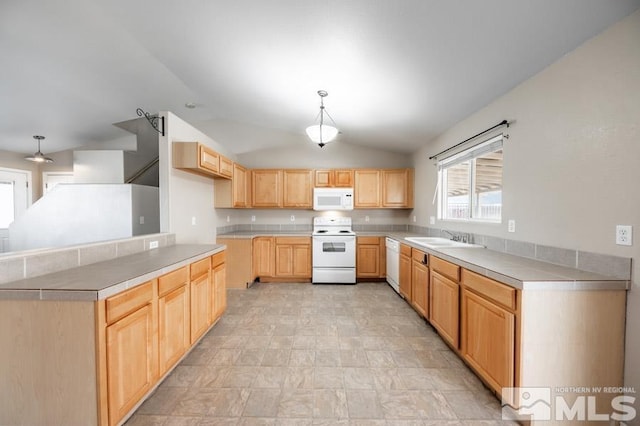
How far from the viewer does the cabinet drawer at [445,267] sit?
6.77ft

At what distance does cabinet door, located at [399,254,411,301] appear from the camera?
3.21 m

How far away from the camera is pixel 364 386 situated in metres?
1.78

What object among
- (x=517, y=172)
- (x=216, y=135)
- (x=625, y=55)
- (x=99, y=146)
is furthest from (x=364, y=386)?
Answer: (x=99, y=146)

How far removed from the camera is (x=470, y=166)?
9.91 ft

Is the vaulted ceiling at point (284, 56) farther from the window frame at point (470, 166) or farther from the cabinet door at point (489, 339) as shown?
the cabinet door at point (489, 339)

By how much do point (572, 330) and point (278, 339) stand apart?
85.9 inches

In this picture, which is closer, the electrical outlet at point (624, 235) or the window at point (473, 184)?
the electrical outlet at point (624, 235)

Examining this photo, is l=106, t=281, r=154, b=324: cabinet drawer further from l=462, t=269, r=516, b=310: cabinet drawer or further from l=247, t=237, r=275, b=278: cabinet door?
l=247, t=237, r=275, b=278: cabinet door

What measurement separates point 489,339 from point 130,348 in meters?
2.20

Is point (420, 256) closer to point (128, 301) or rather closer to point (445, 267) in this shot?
point (445, 267)

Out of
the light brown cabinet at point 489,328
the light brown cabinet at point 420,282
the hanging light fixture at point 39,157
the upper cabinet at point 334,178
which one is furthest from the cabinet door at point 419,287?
the hanging light fixture at point 39,157

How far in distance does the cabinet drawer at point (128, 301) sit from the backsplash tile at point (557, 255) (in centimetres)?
275

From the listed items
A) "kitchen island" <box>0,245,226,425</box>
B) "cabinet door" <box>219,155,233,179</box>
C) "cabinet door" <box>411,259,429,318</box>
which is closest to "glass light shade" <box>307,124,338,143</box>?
"cabinet door" <box>219,155,233,179</box>

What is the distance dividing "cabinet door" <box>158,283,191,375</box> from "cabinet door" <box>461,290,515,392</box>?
2.19 m
